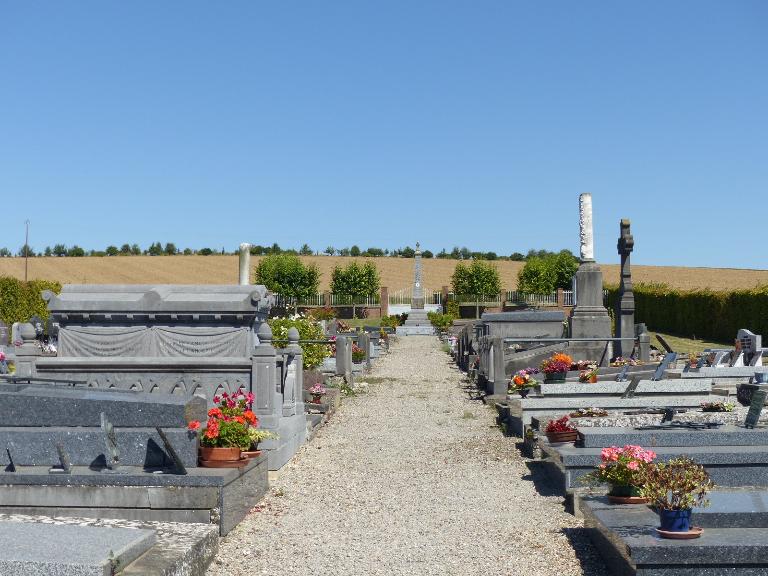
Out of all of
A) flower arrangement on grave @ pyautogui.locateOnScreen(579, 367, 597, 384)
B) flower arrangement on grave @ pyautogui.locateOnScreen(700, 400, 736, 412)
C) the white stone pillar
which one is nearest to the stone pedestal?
flower arrangement on grave @ pyautogui.locateOnScreen(579, 367, 597, 384)

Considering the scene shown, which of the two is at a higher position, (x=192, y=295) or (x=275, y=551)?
(x=192, y=295)

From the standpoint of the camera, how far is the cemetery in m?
6.00

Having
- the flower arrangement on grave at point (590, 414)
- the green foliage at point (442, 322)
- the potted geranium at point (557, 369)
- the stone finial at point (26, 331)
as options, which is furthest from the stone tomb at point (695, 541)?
the green foliage at point (442, 322)

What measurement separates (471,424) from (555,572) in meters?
8.00

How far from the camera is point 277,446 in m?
10.9

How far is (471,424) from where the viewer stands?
14.5 meters

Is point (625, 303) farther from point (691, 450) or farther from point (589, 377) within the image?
point (691, 450)

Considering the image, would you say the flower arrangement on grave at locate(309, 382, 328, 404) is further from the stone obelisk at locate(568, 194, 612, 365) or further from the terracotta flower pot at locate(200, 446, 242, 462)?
the terracotta flower pot at locate(200, 446, 242, 462)

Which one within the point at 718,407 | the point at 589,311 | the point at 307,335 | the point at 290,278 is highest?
the point at 290,278

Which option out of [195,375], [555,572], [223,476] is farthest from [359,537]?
[195,375]

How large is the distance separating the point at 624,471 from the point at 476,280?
63.0m

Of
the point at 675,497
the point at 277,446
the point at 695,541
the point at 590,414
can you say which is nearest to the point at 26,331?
the point at 277,446

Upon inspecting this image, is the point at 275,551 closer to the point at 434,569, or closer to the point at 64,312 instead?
the point at 434,569

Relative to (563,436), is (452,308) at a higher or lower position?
higher
